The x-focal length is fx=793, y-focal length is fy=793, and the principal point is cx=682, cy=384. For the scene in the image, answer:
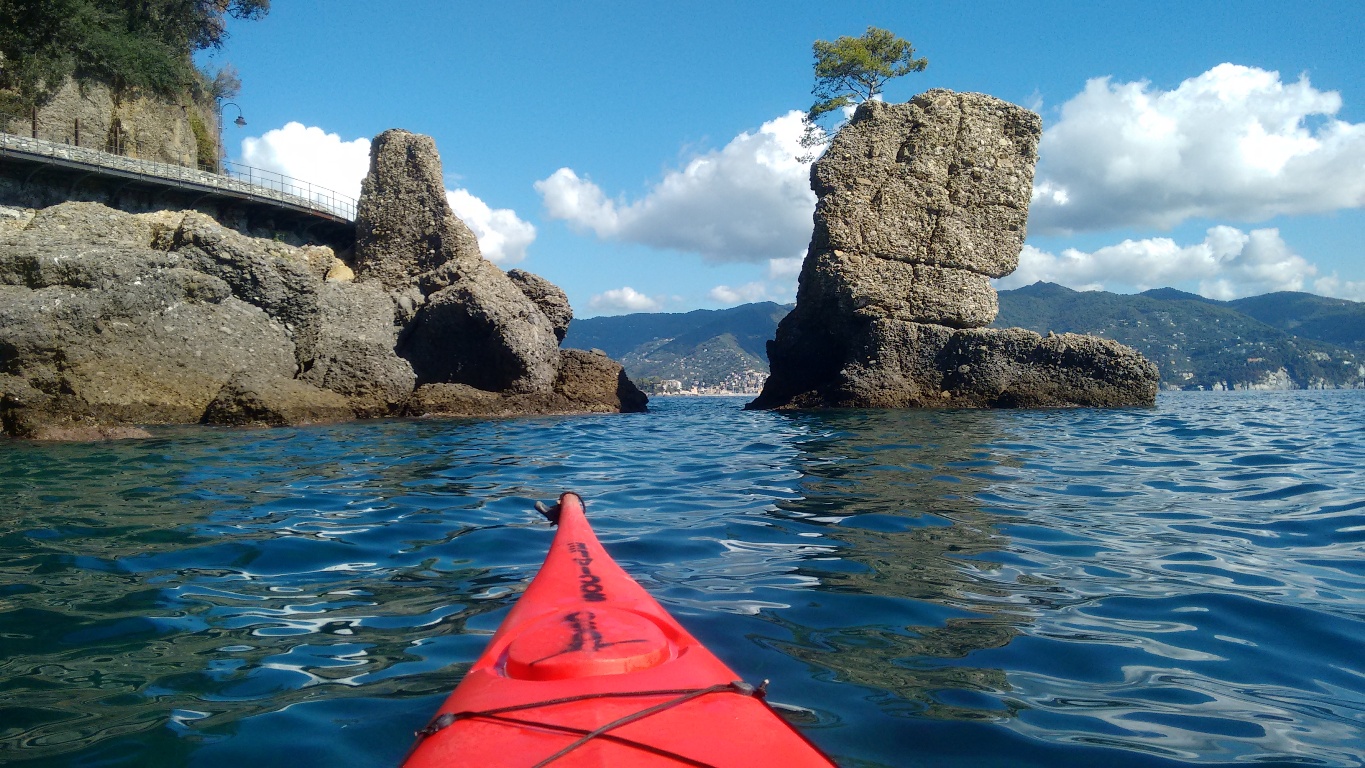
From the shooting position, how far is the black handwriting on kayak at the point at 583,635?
182cm

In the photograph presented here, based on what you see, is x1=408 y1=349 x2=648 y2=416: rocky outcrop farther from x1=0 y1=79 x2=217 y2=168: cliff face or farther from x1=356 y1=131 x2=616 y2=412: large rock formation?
x1=0 y1=79 x2=217 y2=168: cliff face

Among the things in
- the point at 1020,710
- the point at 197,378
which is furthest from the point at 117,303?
the point at 1020,710

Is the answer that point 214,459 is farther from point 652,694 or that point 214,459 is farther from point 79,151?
point 79,151

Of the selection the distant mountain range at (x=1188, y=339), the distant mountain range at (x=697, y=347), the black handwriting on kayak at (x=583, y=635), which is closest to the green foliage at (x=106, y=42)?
the black handwriting on kayak at (x=583, y=635)

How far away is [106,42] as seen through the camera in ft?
67.4

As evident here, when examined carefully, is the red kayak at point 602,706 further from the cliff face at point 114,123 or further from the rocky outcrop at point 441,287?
the cliff face at point 114,123

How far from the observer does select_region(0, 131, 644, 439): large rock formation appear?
9000 mm

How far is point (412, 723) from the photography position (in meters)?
1.99

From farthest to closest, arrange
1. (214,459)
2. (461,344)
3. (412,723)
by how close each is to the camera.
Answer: (461,344) < (214,459) < (412,723)

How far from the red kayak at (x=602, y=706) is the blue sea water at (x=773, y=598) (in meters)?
0.37

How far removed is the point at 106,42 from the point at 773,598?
25.2m

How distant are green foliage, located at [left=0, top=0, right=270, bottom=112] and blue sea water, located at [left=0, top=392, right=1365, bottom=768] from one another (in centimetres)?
1803

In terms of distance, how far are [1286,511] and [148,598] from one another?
18.7ft

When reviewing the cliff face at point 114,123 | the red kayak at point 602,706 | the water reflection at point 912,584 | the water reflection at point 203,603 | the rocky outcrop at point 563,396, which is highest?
the cliff face at point 114,123
